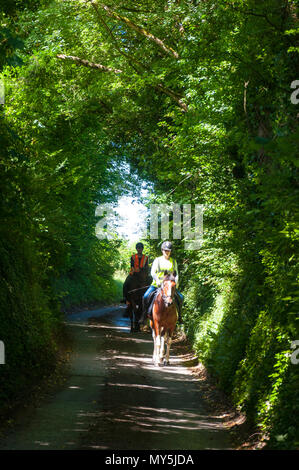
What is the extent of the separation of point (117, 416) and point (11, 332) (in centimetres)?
257

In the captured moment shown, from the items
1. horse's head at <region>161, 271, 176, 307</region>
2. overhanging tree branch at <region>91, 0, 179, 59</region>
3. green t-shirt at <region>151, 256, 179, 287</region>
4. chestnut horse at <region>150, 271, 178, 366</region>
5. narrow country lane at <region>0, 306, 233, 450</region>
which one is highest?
overhanging tree branch at <region>91, 0, 179, 59</region>

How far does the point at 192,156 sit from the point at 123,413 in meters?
7.73

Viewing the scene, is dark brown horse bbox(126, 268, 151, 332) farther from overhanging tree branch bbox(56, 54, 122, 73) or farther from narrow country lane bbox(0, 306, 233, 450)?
overhanging tree branch bbox(56, 54, 122, 73)

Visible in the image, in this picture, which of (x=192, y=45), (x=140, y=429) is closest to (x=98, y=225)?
(x=192, y=45)

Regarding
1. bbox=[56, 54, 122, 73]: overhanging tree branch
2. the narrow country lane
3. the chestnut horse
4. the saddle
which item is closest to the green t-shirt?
the chestnut horse

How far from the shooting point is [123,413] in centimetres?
869

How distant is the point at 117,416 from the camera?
845 centimetres

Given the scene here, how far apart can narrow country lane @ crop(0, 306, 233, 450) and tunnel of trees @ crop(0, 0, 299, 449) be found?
0.65 m

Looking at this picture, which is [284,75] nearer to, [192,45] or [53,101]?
[192,45]

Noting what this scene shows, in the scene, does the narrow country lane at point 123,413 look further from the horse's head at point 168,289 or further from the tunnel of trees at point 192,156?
the horse's head at point 168,289

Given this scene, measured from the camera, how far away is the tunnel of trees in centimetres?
763

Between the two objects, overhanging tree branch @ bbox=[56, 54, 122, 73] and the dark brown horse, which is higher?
overhanging tree branch @ bbox=[56, 54, 122, 73]

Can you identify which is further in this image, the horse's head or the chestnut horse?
the chestnut horse

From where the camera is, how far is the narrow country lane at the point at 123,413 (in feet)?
23.2
